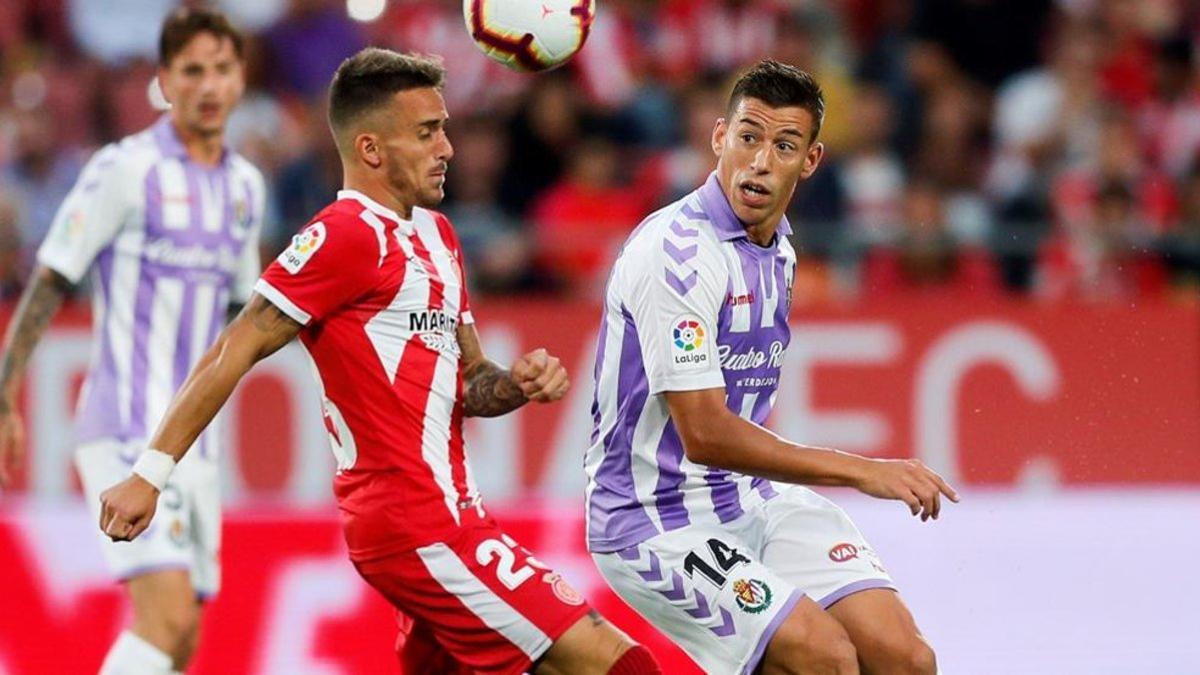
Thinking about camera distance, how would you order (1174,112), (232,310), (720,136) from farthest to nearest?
(1174,112), (232,310), (720,136)

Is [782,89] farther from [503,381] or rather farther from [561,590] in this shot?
[561,590]

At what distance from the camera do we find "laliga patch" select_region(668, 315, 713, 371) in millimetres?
4875

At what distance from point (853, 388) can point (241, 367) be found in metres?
5.87

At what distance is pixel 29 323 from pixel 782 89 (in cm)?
264

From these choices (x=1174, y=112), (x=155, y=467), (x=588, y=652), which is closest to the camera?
(x=155, y=467)

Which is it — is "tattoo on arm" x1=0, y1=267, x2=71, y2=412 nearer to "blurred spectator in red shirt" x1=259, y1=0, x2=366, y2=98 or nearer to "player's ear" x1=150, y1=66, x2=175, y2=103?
"player's ear" x1=150, y1=66, x2=175, y2=103

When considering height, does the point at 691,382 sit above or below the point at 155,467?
above

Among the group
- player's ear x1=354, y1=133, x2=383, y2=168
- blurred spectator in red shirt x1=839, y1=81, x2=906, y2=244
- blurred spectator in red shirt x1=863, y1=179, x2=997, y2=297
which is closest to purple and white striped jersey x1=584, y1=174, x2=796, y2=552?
player's ear x1=354, y1=133, x2=383, y2=168

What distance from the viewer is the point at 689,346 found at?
4875 millimetres

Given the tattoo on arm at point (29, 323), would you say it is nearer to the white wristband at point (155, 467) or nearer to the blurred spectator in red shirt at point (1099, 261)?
the white wristband at point (155, 467)

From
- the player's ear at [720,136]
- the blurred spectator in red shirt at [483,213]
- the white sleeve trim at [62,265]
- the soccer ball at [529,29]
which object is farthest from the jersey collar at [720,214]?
the blurred spectator in red shirt at [483,213]

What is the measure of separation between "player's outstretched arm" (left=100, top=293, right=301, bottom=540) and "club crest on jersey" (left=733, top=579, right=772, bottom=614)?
4.12ft

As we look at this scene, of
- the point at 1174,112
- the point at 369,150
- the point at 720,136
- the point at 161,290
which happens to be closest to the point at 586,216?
the point at 1174,112

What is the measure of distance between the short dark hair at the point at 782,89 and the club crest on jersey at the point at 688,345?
626mm
